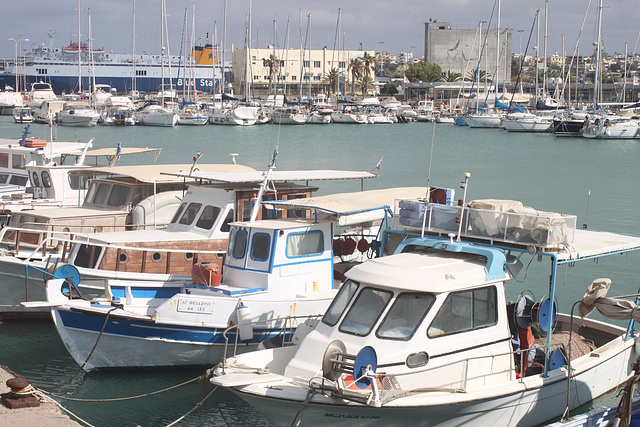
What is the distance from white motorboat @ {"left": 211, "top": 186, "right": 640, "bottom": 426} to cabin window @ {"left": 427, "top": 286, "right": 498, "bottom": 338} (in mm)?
16

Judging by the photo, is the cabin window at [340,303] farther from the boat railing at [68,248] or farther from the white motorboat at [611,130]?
the white motorboat at [611,130]

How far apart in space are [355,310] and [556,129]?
7201 centimetres

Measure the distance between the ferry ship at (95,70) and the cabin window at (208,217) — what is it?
126453 millimetres

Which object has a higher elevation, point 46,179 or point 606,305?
point 606,305

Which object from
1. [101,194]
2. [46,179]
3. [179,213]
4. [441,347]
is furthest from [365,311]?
[46,179]

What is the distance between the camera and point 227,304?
13031 mm

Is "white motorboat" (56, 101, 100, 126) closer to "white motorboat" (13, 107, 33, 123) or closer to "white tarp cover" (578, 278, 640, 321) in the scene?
"white motorboat" (13, 107, 33, 123)

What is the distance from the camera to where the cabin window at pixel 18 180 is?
23781 millimetres

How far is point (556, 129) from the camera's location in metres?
77.2

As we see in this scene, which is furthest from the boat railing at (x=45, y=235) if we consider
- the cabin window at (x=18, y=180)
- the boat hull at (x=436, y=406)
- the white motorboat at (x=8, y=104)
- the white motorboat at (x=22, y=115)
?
the white motorboat at (x=8, y=104)

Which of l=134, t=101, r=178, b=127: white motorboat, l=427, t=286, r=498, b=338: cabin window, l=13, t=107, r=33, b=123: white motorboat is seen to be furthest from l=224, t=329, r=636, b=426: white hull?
l=13, t=107, r=33, b=123: white motorboat

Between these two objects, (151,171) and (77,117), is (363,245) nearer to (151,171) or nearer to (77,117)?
(151,171)

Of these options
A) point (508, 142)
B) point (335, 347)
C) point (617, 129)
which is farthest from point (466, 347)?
point (617, 129)

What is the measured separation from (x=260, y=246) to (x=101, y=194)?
22.1ft
